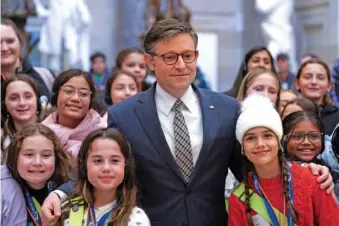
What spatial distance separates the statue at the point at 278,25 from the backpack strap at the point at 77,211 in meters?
11.1

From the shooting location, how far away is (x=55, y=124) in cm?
546

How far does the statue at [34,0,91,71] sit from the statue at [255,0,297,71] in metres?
3.49

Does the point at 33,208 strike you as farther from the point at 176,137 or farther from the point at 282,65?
the point at 282,65

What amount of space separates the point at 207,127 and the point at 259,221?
0.57 m

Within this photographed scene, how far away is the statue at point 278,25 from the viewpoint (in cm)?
1505

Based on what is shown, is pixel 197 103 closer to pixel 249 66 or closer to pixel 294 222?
pixel 294 222

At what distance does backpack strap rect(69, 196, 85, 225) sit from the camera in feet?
13.7

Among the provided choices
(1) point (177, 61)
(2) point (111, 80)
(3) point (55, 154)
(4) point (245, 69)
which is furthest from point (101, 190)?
(4) point (245, 69)

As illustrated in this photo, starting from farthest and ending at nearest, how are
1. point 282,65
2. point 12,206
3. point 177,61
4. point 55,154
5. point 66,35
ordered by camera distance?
1. point 66,35
2. point 282,65
3. point 55,154
4. point 12,206
5. point 177,61

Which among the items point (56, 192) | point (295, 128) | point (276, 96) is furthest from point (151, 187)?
point (276, 96)

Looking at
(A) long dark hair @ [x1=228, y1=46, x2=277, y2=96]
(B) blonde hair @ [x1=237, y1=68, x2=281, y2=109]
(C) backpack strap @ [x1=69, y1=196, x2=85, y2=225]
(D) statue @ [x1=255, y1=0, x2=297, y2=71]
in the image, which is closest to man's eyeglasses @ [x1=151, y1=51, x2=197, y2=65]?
(C) backpack strap @ [x1=69, y1=196, x2=85, y2=225]

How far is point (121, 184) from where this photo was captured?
4324 mm

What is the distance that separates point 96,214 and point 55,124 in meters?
1.38

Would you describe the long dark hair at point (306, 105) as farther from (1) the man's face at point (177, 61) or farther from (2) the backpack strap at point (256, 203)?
(1) the man's face at point (177, 61)
